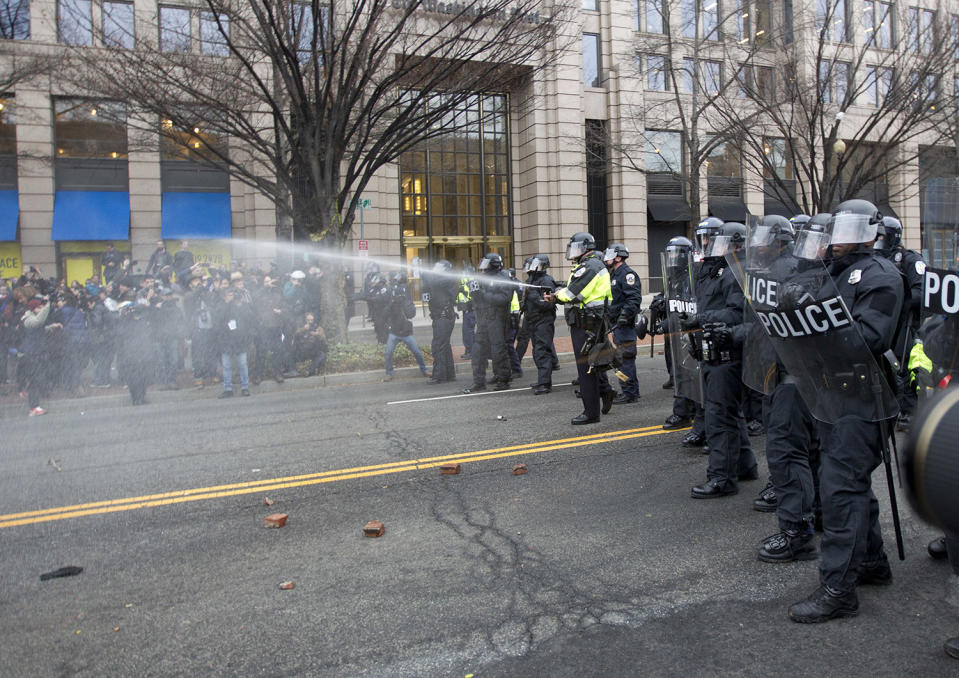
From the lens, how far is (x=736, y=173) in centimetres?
2608

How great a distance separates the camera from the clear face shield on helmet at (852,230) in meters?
3.43

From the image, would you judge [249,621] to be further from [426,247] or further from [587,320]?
[426,247]

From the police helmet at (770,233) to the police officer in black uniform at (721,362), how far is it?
830 millimetres

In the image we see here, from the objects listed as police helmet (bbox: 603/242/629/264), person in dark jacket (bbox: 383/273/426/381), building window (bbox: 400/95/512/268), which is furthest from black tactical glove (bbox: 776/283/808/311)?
building window (bbox: 400/95/512/268)

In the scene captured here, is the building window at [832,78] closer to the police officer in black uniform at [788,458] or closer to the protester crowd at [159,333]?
→ the protester crowd at [159,333]

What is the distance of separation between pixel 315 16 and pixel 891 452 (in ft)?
33.0

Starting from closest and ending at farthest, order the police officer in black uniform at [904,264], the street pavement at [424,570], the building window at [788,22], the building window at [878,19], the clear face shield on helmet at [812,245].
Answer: the street pavement at [424,570], the clear face shield on helmet at [812,245], the police officer in black uniform at [904,264], the building window at [878,19], the building window at [788,22]

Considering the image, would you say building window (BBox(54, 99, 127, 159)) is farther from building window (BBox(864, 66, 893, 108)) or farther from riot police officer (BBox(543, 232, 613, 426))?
building window (BBox(864, 66, 893, 108))

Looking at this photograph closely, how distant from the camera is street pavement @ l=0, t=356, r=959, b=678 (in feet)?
10.2

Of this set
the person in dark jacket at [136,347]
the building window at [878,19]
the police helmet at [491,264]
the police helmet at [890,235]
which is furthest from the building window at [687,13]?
the person in dark jacket at [136,347]

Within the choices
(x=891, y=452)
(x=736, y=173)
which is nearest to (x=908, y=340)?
(x=891, y=452)

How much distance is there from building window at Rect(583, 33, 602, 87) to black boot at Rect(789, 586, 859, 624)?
81.5ft

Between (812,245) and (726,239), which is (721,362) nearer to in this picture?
(726,239)

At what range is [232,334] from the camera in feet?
36.8
